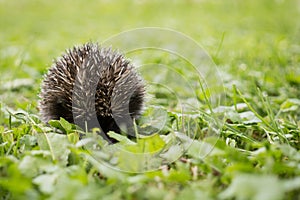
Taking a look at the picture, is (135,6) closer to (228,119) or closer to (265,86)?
(265,86)

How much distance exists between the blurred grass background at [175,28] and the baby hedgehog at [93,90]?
623mm

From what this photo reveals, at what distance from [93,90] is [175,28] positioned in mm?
6943

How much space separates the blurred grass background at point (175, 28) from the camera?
15.6 feet

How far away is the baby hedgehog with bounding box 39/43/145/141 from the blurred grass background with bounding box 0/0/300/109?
2.04 ft

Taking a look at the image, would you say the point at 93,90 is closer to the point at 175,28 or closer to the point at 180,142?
the point at 180,142

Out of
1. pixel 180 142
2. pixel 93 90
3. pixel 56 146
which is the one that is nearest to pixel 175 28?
pixel 93 90

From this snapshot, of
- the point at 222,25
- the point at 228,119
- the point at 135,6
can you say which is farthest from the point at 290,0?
the point at 228,119

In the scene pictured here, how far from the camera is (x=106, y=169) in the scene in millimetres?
2189

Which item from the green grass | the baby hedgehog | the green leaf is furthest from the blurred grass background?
the green leaf

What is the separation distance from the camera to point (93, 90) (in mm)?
3090

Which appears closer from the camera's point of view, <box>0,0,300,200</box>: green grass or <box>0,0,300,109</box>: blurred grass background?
<box>0,0,300,200</box>: green grass

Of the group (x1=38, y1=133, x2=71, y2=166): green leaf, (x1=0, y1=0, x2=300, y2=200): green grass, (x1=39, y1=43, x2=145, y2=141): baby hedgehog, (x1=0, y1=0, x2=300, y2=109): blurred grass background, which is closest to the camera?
(x1=0, y1=0, x2=300, y2=200): green grass

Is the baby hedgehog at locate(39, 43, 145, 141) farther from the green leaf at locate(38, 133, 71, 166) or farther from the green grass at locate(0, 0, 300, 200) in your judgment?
the green leaf at locate(38, 133, 71, 166)

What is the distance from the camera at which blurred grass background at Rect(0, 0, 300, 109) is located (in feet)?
15.6
